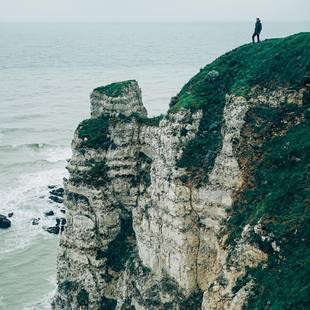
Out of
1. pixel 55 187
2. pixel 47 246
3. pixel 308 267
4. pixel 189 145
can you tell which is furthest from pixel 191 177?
pixel 55 187

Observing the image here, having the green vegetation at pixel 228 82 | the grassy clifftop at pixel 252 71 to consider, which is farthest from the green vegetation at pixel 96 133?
the grassy clifftop at pixel 252 71

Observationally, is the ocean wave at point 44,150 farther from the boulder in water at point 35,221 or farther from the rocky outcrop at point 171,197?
the rocky outcrop at point 171,197

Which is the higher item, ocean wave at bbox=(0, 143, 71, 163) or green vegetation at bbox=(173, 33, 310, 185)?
green vegetation at bbox=(173, 33, 310, 185)

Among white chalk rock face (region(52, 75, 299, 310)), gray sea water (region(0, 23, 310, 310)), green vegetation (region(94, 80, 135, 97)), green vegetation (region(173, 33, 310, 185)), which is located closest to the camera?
white chalk rock face (region(52, 75, 299, 310))

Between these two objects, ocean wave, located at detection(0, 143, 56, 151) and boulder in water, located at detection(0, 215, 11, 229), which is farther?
ocean wave, located at detection(0, 143, 56, 151)

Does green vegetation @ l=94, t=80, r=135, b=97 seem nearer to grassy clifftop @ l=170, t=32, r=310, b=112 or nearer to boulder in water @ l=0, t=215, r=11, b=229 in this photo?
grassy clifftop @ l=170, t=32, r=310, b=112

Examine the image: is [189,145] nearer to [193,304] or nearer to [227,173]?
[227,173]

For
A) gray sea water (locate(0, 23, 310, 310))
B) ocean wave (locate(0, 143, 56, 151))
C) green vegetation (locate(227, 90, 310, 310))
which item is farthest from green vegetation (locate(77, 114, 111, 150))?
ocean wave (locate(0, 143, 56, 151))
